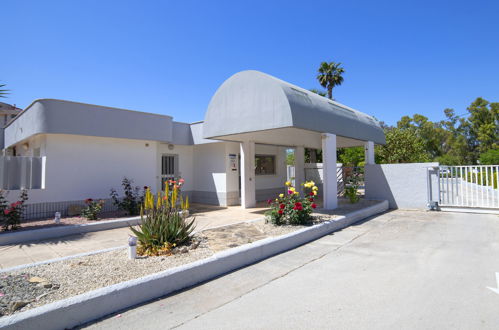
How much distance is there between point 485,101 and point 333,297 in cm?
5260

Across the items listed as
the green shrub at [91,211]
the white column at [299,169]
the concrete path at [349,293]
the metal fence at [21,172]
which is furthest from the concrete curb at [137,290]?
the white column at [299,169]

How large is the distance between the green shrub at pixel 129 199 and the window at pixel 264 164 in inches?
235

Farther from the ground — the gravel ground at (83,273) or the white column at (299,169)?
the white column at (299,169)

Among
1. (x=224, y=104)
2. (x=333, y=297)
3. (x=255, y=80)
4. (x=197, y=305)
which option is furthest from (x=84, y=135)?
(x=333, y=297)

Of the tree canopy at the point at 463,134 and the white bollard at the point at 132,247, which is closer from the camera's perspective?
the white bollard at the point at 132,247

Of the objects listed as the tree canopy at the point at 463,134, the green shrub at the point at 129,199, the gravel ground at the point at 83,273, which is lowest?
the gravel ground at the point at 83,273

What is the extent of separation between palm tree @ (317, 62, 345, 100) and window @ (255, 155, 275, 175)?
16184mm

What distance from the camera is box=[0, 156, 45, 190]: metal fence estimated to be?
930 cm

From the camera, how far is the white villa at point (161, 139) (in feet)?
30.2

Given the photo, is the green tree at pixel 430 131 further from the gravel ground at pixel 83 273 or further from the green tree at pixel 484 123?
the gravel ground at pixel 83 273

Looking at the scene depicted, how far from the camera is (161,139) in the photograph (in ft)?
39.3

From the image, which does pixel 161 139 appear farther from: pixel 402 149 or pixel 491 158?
pixel 491 158

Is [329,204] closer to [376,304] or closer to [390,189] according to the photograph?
[390,189]

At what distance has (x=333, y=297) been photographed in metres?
3.98
